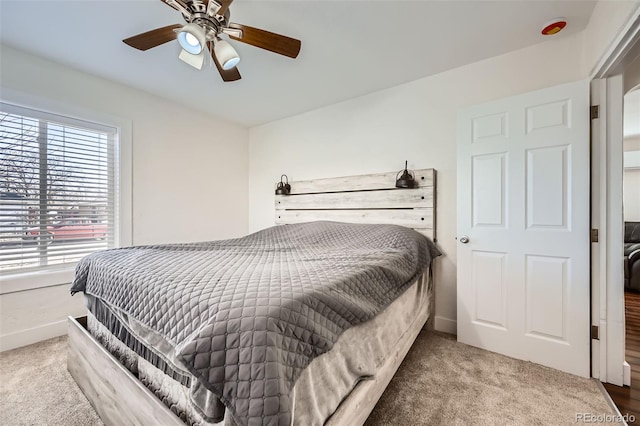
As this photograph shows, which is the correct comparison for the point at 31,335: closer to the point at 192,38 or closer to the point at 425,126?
the point at 192,38

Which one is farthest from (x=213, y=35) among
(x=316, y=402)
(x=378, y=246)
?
(x=316, y=402)

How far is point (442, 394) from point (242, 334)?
4.54 feet

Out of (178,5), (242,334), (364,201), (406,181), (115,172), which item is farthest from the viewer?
(364,201)

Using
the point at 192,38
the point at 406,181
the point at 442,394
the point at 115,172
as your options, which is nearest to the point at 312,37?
the point at 192,38

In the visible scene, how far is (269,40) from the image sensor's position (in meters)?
1.55

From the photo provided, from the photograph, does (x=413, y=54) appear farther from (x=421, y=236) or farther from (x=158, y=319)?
(x=158, y=319)

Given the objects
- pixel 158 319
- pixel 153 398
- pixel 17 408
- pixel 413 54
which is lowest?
pixel 17 408

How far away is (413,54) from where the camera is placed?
82.5 inches

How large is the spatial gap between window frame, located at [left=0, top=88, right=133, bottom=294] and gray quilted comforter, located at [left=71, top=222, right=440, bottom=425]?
3.34ft

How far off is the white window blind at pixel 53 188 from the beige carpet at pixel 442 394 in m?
0.85

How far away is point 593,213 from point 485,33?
4.67 ft

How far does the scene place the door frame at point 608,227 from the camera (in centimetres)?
156

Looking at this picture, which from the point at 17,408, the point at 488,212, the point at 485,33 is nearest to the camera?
the point at 17,408

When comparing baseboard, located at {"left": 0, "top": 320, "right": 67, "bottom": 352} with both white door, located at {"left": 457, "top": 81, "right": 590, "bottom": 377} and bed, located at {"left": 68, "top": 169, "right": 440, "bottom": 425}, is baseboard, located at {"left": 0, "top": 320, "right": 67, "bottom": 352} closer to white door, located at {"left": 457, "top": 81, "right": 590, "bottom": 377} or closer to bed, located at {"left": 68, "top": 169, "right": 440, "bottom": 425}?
bed, located at {"left": 68, "top": 169, "right": 440, "bottom": 425}
